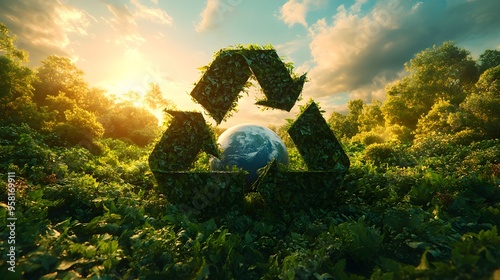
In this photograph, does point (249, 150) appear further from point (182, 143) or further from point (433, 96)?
point (433, 96)

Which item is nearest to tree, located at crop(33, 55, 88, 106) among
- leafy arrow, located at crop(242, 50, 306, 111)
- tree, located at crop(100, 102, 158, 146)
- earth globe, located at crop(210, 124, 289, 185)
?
tree, located at crop(100, 102, 158, 146)

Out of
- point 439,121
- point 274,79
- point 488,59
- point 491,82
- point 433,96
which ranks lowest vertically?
point 274,79

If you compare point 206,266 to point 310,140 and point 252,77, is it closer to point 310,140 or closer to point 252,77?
point 310,140

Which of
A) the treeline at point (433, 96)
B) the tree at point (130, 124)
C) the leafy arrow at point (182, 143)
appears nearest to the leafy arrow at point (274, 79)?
the leafy arrow at point (182, 143)

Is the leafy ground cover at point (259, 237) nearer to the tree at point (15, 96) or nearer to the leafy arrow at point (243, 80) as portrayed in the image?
the leafy arrow at point (243, 80)

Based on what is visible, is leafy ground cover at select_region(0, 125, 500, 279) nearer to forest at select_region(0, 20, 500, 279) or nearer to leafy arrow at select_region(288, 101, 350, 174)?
forest at select_region(0, 20, 500, 279)

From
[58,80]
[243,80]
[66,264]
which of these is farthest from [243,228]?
[58,80]
